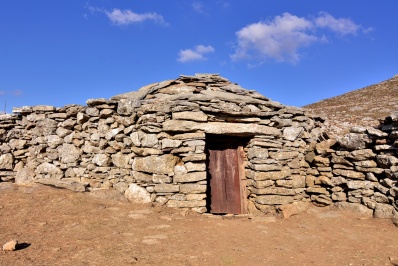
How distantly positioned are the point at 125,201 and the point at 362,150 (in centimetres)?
551

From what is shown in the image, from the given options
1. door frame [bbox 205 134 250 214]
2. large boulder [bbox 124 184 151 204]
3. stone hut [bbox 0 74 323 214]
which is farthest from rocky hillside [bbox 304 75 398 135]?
large boulder [bbox 124 184 151 204]

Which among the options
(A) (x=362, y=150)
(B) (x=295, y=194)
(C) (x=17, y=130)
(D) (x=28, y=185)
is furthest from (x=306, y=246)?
(C) (x=17, y=130)

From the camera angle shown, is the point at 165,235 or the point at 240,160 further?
the point at 240,160

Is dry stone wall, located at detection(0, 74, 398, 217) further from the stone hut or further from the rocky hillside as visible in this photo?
the rocky hillside

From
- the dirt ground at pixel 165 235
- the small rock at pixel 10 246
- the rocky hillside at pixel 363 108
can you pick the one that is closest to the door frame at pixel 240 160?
the dirt ground at pixel 165 235

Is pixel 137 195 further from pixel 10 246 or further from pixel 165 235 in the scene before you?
pixel 10 246

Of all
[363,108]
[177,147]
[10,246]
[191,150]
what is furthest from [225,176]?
[363,108]

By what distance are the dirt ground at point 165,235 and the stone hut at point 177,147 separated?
2.01 feet

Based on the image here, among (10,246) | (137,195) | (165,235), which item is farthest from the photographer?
(137,195)

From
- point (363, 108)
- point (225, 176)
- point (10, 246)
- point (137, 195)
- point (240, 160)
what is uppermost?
point (363, 108)

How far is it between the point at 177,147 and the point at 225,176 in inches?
60.5

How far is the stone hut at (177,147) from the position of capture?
22.9ft

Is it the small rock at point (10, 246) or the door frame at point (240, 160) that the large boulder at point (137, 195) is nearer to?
the door frame at point (240, 160)

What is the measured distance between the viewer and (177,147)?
275 inches
